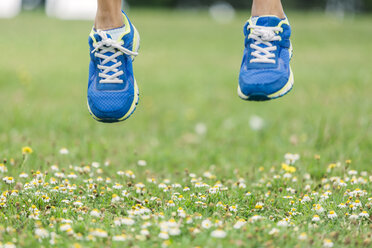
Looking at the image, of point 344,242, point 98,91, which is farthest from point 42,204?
point 344,242

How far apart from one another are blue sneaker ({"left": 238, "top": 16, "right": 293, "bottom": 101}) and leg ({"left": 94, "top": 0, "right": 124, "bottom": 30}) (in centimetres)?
94

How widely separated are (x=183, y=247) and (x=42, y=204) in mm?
1174

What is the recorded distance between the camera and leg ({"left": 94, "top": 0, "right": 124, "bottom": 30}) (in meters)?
3.23

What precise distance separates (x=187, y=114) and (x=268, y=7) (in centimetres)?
368

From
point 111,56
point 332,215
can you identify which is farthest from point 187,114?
point 332,215

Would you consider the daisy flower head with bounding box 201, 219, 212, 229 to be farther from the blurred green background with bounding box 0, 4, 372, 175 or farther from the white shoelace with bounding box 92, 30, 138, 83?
the blurred green background with bounding box 0, 4, 372, 175

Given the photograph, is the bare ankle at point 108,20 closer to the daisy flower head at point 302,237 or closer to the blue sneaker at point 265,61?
the blue sneaker at point 265,61

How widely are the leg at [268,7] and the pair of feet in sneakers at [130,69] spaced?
2.1 inches

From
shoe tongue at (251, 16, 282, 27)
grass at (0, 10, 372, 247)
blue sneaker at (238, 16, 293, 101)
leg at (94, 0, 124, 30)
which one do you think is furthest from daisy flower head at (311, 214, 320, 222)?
leg at (94, 0, 124, 30)

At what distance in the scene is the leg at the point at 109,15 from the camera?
323 centimetres

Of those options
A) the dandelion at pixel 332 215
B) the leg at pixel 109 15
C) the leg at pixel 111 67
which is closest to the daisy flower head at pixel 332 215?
the dandelion at pixel 332 215

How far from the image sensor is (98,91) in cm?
331

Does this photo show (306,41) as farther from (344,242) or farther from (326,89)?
(344,242)

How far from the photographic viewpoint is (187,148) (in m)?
5.52
